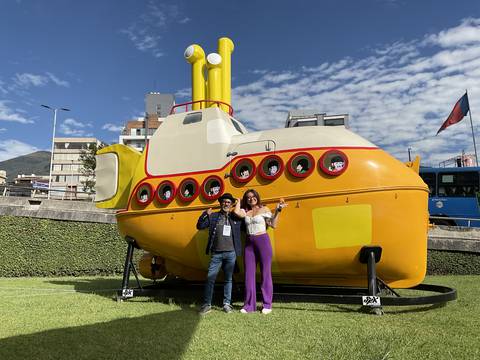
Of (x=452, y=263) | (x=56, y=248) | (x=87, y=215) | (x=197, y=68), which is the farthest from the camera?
(x=87, y=215)

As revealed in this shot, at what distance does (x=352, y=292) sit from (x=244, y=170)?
2.59 m

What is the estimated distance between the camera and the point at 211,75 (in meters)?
7.54

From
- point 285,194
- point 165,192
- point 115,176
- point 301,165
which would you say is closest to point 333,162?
point 301,165

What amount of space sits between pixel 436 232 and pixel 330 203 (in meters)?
8.01

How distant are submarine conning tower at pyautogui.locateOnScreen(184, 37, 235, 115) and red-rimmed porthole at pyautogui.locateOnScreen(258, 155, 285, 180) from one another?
222 cm

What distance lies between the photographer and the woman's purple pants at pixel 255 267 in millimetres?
5039

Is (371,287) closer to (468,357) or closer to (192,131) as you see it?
(468,357)

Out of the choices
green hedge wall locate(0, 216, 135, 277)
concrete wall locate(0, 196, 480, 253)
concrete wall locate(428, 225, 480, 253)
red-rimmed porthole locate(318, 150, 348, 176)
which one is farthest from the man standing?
concrete wall locate(428, 225, 480, 253)

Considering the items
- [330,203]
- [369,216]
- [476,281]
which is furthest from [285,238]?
[476,281]

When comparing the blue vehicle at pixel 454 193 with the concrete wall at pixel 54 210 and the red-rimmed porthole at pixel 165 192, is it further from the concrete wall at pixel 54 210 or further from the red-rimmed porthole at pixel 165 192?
the concrete wall at pixel 54 210

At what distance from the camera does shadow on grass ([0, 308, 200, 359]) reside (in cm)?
324

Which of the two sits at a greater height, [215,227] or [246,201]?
[246,201]

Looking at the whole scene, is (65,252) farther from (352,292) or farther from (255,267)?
(352,292)

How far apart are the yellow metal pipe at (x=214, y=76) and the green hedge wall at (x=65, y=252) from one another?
6.62m
